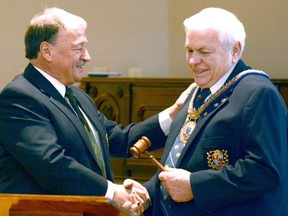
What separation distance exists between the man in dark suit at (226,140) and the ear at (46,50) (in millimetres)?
662

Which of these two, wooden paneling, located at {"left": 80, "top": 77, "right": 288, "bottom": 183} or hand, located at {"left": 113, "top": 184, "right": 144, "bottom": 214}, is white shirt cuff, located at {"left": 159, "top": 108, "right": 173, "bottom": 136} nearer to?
hand, located at {"left": 113, "top": 184, "right": 144, "bottom": 214}

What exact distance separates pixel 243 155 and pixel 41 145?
85 centimetres

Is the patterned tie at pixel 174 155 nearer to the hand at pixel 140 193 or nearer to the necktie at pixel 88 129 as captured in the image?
the hand at pixel 140 193

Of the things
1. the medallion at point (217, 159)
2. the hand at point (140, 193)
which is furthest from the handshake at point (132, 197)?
the medallion at point (217, 159)

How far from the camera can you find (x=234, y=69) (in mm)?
2838

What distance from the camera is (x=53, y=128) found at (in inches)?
113

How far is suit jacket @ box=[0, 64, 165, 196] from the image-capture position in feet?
9.02

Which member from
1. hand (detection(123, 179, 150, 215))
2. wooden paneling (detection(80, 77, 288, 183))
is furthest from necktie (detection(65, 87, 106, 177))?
wooden paneling (detection(80, 77, 288, 183))

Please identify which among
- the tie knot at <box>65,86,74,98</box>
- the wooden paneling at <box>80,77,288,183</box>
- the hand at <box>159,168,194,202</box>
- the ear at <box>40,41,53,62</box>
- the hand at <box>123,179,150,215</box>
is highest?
the ear at <box>40,41,53,62</box>

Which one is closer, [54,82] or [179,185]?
[179,185]

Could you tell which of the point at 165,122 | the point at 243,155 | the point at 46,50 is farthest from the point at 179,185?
the point at 46,50

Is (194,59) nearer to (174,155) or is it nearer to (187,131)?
(187,131)

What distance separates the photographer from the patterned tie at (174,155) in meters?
2.88

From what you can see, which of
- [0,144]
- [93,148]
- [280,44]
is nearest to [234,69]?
[93,148]
